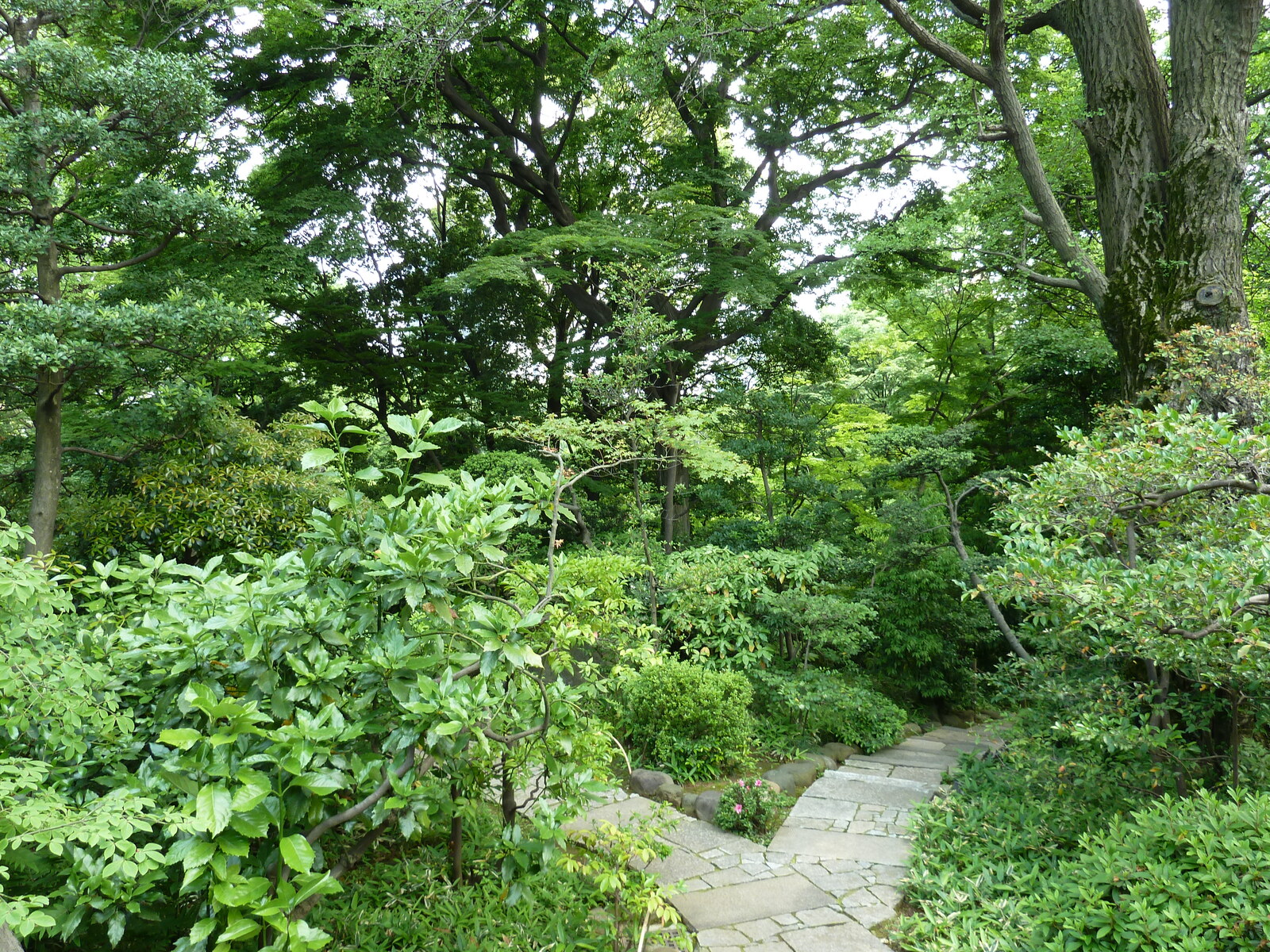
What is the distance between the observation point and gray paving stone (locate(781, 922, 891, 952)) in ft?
9.42

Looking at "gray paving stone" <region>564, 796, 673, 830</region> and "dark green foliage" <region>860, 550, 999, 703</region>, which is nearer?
"gray paving stone" <region>564, 796, 673, 830</region>

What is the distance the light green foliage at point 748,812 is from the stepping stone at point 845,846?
0.31 feet

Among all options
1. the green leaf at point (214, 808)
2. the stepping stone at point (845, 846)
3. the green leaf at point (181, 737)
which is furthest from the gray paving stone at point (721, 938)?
the green leaf at point (181, 737)

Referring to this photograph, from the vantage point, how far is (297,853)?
4.74 ft

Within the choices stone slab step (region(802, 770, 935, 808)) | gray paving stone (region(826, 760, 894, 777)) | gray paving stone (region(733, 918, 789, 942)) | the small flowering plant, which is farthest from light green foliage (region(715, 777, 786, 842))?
gray paving stone (region(826, 760, 894, 777))

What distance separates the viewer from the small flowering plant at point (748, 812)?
4039 mm

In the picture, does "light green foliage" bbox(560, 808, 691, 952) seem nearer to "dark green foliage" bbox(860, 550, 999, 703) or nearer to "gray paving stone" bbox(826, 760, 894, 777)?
"gray paving stone" bbox(826, 760, 894, 777)

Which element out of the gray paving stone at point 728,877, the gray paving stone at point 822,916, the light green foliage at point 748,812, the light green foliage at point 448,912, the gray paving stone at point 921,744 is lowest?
the gray paving stone at point 921,744

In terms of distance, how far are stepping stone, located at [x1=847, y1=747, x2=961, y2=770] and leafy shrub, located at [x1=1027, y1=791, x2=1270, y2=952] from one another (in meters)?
2.43

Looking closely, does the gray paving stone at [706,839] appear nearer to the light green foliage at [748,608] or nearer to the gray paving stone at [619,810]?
the gray paving stone at [619,810]

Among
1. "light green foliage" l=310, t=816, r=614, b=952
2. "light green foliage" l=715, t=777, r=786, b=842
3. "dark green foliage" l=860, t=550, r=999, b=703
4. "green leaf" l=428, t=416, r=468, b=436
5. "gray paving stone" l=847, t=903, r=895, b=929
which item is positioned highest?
"green leaf" l=428, t=416, r=468, b=436

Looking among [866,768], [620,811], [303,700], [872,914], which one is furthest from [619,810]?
[303,700]

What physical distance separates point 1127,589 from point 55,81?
724cm

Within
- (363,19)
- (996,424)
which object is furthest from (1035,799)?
(363,19)
